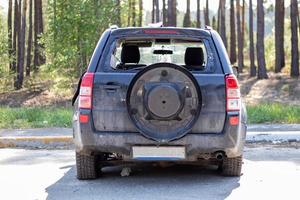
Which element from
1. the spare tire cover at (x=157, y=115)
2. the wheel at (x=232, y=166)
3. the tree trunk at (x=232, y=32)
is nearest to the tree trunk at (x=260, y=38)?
the tree trunk at (x=232, y=32)

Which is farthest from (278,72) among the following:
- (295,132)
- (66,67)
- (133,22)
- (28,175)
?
(28,175)

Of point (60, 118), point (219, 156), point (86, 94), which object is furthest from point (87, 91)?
point (60, 118)

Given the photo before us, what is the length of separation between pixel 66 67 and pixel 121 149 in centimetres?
1906

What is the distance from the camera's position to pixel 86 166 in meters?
6.93

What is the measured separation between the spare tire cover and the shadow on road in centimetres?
62

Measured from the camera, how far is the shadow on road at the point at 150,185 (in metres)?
6.18

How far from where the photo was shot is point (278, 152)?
938 cm

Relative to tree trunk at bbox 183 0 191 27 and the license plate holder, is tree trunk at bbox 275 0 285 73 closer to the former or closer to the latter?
tree trunk at bbox 183 0 191 27

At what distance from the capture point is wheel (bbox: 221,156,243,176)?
700 centimetres

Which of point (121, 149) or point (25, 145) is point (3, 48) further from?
point (121, 149)

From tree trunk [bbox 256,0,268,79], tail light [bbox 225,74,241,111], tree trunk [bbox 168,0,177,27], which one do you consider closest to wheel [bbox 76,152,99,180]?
tail light [bbox 225,74,241,111]

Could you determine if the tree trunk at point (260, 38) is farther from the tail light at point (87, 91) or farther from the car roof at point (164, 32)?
the tail light at point (87, 91)

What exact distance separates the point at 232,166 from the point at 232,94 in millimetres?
1058

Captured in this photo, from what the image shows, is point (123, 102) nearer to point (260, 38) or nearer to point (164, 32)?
point (164, 32)
